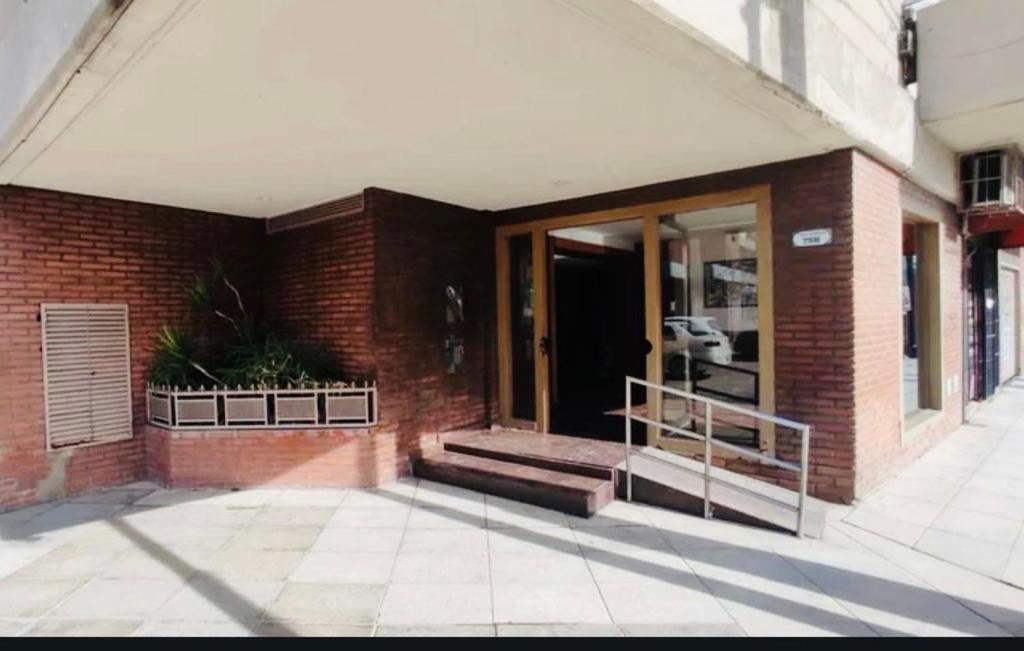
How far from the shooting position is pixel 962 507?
4355 mm

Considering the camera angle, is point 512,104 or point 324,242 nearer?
point 512,104

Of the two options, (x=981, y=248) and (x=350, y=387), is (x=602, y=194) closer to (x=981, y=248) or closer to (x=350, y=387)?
(x=350, y=387)

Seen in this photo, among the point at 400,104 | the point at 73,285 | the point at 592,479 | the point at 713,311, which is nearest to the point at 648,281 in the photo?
the point at 713,311

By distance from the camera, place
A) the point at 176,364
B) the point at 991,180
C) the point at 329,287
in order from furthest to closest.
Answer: the point at 991,180 < the point at 329,287 < the point at 176,364

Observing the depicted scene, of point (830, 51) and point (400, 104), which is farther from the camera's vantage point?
point (830, 51)

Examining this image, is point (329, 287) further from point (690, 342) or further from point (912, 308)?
point (912, 308)

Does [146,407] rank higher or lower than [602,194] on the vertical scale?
lower

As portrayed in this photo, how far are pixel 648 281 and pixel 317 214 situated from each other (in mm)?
3376

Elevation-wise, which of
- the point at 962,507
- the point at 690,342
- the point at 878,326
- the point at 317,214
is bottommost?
the point at 962,507

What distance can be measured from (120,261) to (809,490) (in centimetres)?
643
